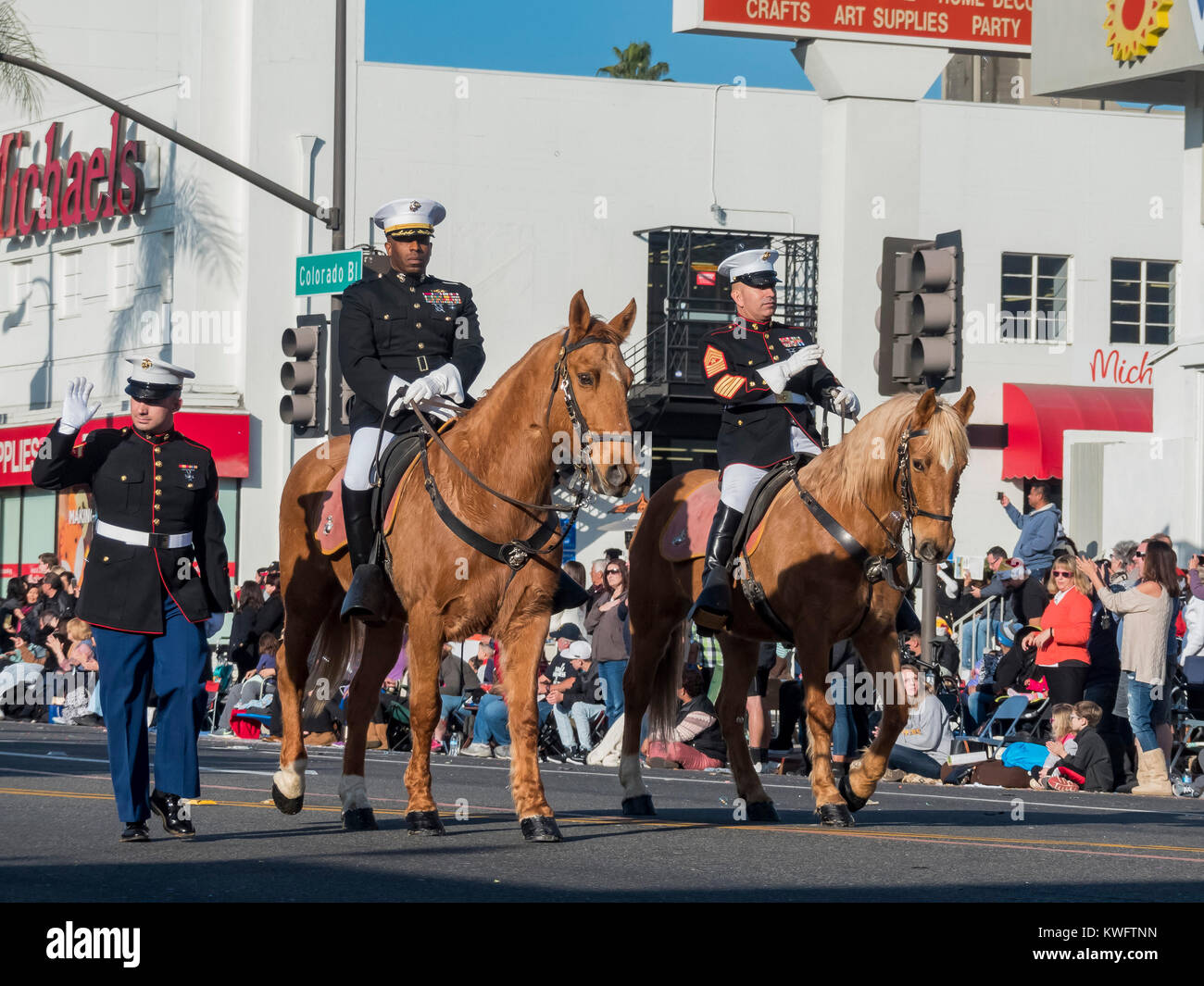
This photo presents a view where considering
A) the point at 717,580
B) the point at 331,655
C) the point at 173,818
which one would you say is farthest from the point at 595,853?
the point at 331,655

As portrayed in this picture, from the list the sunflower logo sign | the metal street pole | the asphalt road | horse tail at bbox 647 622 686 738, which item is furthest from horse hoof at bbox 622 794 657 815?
the sunflower logo sign

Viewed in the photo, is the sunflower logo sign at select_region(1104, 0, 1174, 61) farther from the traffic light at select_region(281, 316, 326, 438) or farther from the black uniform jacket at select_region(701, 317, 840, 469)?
the black uniform jacket at select_region(701, 317, 840, 469)

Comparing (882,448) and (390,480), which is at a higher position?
(882,448)

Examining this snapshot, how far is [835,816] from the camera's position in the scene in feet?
38.4

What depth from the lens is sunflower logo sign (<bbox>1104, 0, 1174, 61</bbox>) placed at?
953 inches

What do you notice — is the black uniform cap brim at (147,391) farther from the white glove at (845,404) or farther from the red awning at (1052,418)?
the red awning at (1052,418)

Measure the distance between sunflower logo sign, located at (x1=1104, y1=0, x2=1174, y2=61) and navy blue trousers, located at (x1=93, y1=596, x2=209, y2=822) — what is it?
54.3 feet

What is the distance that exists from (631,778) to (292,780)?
83.3 inches

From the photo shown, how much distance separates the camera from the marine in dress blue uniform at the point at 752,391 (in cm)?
1243

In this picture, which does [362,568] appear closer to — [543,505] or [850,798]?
[543,505]

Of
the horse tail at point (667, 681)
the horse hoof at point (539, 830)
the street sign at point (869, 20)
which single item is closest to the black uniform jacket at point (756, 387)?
the horse tail at point (667, 681)

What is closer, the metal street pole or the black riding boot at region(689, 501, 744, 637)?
the black riding boot at region(689, 501, 744, 637)

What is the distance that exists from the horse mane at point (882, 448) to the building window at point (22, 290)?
34328 millimetres

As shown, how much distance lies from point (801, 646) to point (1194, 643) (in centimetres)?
767
